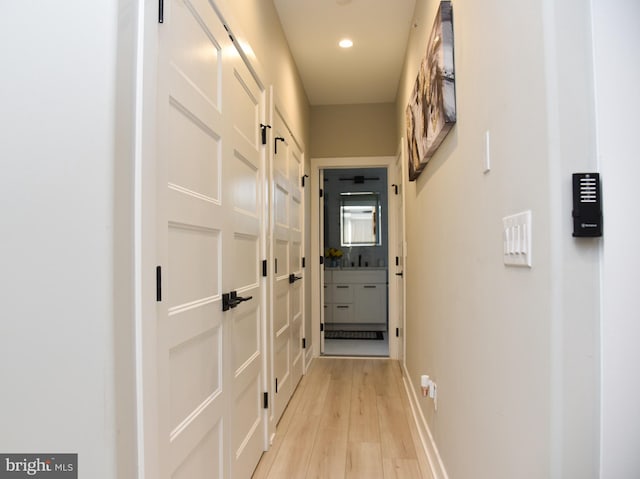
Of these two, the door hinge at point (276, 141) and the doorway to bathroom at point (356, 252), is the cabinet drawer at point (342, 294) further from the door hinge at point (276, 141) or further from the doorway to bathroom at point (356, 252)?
the door hinge at point (276, 141)

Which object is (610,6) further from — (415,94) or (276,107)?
(276,107)

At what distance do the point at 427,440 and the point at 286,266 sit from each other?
1.51 m

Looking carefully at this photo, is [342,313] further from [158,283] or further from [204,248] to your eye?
[158,283]

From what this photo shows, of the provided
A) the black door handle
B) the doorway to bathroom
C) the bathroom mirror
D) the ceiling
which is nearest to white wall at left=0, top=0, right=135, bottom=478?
the black door handle

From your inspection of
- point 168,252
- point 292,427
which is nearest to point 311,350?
point 292,427

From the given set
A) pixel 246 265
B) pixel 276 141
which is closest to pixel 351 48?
pixel 276 141

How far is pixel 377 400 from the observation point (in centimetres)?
316

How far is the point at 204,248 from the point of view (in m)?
1.46

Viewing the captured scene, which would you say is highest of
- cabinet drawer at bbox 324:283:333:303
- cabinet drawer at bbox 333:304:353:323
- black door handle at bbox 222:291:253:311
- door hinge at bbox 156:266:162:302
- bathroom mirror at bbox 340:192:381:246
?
bathroom mirror at bbox 340:192:381:246

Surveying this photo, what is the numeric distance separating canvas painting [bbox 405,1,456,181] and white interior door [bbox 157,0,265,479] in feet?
2.96

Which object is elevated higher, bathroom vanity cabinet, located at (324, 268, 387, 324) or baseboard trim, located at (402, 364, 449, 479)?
bathroom vanity cabinet, located at (324, 268, 387, 324)

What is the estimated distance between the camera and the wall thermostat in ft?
A: 2.46

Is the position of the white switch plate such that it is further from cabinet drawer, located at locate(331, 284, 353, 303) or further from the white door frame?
cabinet drawer, located at locate(331, 284, 353, 303)

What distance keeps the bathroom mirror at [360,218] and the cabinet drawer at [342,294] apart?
32.2 inches
